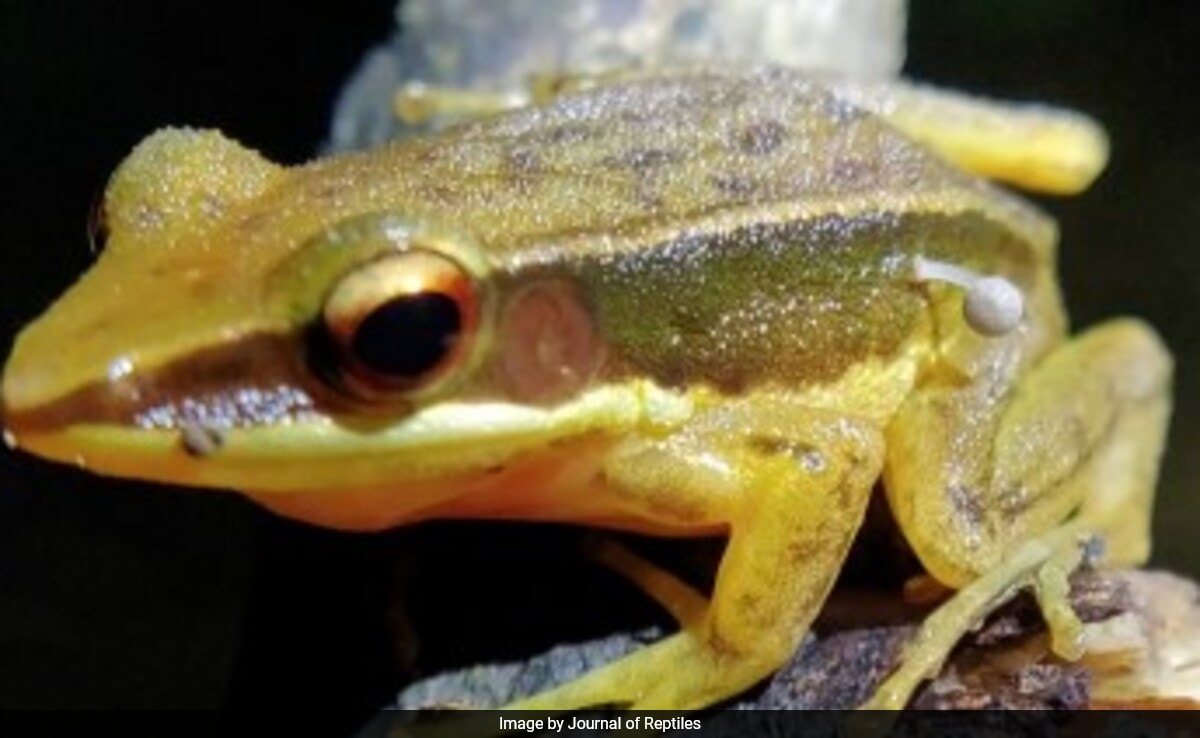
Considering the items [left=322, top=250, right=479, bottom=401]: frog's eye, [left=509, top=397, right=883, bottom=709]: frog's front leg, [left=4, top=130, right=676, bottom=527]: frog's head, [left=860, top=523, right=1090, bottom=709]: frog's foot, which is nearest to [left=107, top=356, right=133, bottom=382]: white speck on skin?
[left=4, top=130, right=676, bottom=527]: frog's head

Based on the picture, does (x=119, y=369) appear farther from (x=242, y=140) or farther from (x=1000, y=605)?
(x=242, y=140)

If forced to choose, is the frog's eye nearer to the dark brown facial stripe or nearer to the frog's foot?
the dark brown facial stripe

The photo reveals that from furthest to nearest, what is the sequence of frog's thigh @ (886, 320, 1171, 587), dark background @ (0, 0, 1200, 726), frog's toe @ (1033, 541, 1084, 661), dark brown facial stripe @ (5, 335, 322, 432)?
1. dark background @ (0, 0, 1200, 726)
2. frog's thigh @ (886, 320, 1171, 587)
3. frog's toe @ (1033, 541, 1084, 661)
4. dark brown facial stripe @ (5, 335, 322, 432)

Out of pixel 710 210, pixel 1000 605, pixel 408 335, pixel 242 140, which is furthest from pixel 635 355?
pixel 242 140

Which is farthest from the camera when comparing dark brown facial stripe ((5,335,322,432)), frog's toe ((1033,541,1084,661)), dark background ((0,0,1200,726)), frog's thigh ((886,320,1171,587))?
dark background ((0,0,1200,726))

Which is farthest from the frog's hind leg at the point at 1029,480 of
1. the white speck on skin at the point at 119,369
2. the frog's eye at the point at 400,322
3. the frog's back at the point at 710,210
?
the white speck on skin at the point at 119,369

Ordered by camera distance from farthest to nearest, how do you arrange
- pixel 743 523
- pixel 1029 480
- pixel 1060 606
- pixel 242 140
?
pixel 242 140, pixel 1029 480, pixel 743 523, pixel 1060 606
